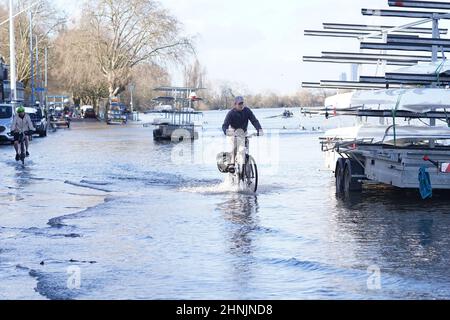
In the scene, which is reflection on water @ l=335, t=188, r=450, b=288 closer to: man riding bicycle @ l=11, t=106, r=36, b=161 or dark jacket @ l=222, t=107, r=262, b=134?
dark jacket @ l=222, t=107, r=262, b=134

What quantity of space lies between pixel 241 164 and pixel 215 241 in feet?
23.9

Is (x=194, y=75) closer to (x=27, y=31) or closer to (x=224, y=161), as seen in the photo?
(x=27, y=31)

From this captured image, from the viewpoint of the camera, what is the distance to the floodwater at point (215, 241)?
8.42m

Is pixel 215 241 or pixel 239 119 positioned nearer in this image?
pixel 215 241

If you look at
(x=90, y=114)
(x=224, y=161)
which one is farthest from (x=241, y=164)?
(x=90, y=114)

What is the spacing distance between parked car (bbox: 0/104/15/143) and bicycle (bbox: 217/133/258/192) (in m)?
24.6

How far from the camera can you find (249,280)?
872 cm

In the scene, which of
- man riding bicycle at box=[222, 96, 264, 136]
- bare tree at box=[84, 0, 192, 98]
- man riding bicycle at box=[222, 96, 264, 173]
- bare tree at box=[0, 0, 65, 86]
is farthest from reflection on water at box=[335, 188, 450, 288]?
bare tree at box=[0, 0, 65, 86]

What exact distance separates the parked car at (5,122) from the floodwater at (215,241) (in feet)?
70.3

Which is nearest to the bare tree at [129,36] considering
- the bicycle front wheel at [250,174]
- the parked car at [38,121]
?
the parked car at [38,121]

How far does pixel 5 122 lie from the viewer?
139ft

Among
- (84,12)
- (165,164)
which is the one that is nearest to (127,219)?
(165,164)
